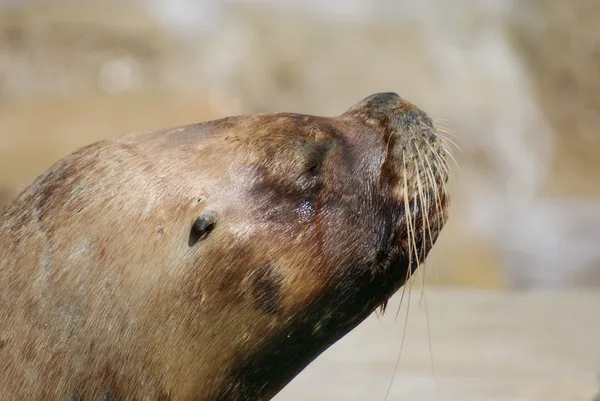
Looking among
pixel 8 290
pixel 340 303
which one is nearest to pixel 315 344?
pixel 340 303

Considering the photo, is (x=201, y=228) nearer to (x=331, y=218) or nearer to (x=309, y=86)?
(x=331, y=218)

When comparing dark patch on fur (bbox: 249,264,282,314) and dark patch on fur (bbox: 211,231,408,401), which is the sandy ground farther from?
dark patch on fur (bbox: 249,264,282,314)

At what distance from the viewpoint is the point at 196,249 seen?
9.14ft

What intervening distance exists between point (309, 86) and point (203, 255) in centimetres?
893

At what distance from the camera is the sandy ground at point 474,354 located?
553 cm

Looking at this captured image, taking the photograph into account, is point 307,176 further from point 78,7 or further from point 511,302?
point 78,7

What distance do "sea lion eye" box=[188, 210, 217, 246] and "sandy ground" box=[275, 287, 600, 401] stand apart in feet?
6.47

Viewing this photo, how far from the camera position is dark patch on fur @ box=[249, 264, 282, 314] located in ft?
9.26

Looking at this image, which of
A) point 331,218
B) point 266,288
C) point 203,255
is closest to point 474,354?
point 331,218

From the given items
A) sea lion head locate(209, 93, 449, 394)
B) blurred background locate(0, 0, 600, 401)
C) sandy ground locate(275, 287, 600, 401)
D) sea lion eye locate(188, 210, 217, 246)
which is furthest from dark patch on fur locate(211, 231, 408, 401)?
blurred background locate(0, 0, 600, 401)

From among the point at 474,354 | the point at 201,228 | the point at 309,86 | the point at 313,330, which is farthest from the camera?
the point at 309,86

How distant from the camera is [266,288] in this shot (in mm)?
2834

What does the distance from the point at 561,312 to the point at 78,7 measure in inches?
283

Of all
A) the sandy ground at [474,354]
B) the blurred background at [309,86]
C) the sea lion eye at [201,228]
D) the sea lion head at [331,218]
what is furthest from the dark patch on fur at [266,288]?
the blurred background at [309,86]
